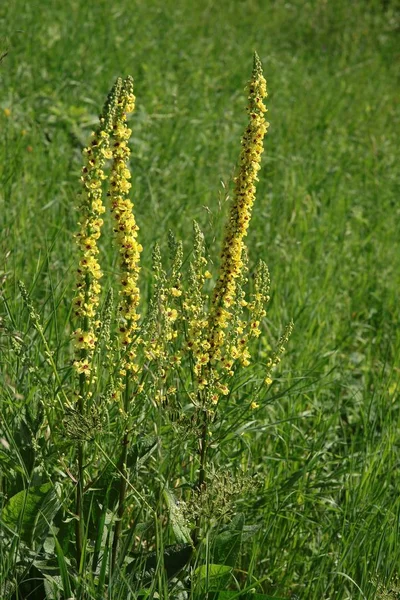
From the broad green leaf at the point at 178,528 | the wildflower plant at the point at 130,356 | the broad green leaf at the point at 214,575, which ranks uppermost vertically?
the wildflower plant at the point at 130,356

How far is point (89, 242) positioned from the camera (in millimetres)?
1879

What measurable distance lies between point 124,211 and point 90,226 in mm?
89

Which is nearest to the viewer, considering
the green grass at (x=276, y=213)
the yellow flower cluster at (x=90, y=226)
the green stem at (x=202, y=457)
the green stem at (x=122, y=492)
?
the yellow flower cluster at (x=90, y=226)

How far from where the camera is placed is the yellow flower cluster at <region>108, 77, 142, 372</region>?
6.23 feet

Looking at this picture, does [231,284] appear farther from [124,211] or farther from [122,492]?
[122,492]

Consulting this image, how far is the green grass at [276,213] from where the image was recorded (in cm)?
258

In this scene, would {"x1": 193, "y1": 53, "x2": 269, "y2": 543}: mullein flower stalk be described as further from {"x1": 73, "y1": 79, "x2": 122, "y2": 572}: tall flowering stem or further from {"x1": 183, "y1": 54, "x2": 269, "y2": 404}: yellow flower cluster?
{"x1": 73, "y1": 79, "x2": 122, "y2": 572}: tall flowering stem

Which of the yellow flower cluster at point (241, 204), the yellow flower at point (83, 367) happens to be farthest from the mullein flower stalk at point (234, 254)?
the yellow flower at point (83, 367)

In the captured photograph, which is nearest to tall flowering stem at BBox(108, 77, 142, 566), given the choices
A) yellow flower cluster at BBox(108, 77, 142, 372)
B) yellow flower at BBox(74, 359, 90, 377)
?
yellow flower cluster at BBox(108, 77, 142, 372)

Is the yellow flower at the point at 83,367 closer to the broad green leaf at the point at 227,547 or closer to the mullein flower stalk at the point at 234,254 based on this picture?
the mullein flower stalk at the point at 234,254

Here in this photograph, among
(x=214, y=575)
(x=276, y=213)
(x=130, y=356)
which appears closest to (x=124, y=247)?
(x=130, y=356)

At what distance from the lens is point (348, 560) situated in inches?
96.3

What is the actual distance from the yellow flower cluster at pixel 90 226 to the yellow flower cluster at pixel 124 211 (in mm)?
30

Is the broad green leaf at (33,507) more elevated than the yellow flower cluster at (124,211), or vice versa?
the yellow flower cluster at (124,211)
